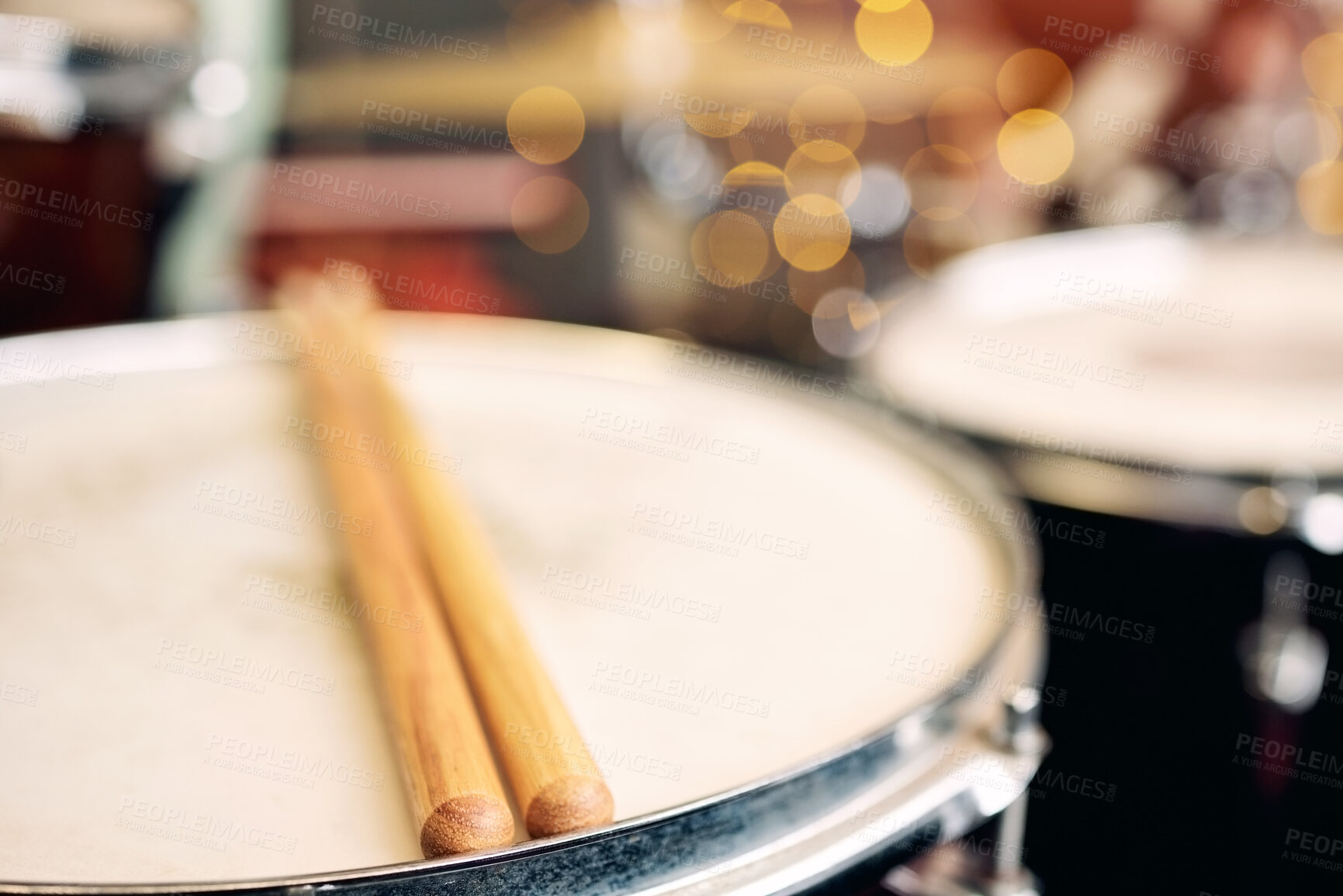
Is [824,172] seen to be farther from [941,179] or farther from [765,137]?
[941,179]

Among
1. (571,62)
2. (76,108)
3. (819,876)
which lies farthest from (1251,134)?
(819,876)

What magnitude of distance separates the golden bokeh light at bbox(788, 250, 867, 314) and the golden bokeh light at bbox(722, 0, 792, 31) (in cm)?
127

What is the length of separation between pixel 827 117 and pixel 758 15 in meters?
1.19

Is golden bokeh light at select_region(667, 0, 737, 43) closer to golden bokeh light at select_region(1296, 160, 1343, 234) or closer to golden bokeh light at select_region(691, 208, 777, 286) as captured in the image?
golden bokeh light at select_region(691, 208, 777, 286)

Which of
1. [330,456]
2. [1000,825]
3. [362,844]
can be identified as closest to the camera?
[362,844]

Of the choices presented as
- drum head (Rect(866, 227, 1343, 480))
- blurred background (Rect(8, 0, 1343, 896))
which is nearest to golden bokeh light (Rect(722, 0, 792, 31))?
blurred background (Rect(8, 0, 1343, 896))

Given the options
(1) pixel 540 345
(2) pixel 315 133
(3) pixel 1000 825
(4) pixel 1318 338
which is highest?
(2) pixel 315 133

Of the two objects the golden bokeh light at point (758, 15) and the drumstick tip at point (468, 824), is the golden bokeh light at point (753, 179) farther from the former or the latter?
the drumstick tip at point (468, 824)

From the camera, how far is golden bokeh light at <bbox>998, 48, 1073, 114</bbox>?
14.5 feet

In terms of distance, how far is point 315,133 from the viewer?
2045 mm

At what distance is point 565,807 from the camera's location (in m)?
0.41

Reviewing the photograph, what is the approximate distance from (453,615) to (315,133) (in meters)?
1.77

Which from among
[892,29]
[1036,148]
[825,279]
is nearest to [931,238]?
[825,279]

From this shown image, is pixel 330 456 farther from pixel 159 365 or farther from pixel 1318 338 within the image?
pixel 1318 338
